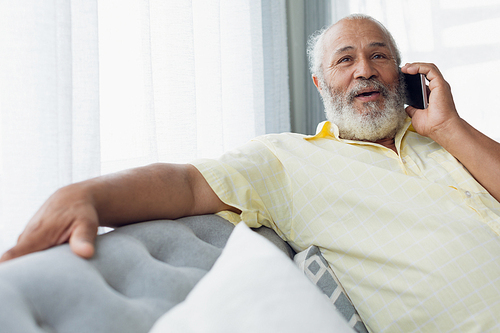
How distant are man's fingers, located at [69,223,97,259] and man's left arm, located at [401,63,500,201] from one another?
3.49 feet

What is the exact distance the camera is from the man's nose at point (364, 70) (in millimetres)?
1281

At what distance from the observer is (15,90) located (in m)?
0.93

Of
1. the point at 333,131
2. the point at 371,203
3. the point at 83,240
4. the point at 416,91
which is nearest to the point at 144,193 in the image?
the point at 83,240

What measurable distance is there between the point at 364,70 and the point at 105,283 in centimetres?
114

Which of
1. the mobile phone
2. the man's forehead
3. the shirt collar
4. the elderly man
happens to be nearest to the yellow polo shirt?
the elderly man

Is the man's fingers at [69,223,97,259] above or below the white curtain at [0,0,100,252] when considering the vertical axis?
below

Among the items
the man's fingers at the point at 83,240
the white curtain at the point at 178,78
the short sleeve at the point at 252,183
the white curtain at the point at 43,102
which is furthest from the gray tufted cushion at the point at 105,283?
the white curtain at the point at 178,78

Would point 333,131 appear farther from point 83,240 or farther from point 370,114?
point 83,240

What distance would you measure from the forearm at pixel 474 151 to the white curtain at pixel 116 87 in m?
0.97

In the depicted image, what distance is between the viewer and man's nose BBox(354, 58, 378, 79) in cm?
128

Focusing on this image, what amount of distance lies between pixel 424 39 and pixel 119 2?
209cm

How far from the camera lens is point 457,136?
107 cm

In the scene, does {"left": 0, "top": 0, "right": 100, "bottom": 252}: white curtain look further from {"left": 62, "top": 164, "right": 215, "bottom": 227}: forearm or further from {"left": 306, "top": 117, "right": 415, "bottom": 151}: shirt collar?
{"left": 306, "top": 117, "right": 415, "bottom": 151}: shirt collar

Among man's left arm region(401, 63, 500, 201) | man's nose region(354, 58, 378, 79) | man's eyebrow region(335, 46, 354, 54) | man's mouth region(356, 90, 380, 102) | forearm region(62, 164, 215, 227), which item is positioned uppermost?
man's eyebrow region(335, 46, 354, 54)
